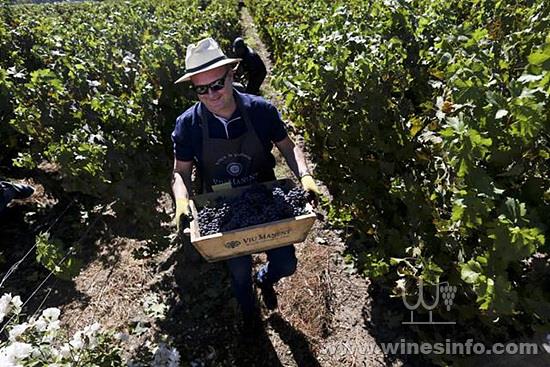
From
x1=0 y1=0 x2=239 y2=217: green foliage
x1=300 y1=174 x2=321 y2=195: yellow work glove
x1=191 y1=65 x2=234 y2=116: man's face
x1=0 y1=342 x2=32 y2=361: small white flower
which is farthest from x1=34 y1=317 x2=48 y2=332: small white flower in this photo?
x1=300 y1=174 x2=321 y2=195: yellow work glove

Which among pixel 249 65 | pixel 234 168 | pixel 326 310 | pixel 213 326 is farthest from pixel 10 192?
pixel 249 65

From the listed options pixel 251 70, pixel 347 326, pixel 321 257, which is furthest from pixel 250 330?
pixel 251 70

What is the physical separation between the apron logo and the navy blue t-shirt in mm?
213

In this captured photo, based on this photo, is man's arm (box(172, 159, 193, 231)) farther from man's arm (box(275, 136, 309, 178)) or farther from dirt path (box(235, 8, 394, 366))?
dirt path (box(235, 8, 394, 366))

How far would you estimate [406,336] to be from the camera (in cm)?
302

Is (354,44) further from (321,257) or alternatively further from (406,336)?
(406,336)

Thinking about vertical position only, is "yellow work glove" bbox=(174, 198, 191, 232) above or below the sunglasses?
below

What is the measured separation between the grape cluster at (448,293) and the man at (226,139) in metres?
1.05

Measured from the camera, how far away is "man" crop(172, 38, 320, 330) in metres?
2.56

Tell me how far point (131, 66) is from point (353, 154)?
2.93 metres

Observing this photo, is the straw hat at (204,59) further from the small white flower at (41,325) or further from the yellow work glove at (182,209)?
the small white flower at (41,325)

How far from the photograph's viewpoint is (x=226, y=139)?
8.98 feet

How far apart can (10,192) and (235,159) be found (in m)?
3.90

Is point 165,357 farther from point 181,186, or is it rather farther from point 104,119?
point 104,119
